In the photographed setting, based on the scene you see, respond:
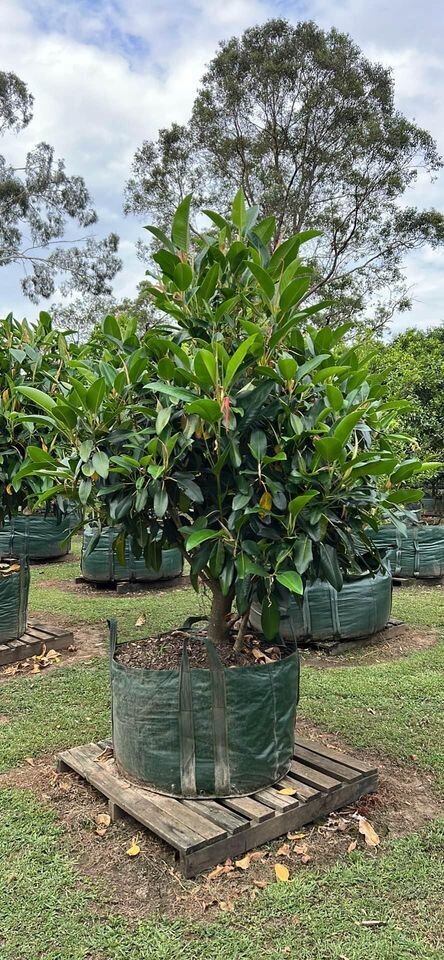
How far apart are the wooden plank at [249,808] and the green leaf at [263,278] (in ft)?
5.91

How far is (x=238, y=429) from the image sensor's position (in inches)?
87.8

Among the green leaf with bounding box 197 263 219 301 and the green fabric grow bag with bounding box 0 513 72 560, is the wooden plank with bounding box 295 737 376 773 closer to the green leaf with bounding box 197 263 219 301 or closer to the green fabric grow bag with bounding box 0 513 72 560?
the green leaf with bounding box 197 263 219 301

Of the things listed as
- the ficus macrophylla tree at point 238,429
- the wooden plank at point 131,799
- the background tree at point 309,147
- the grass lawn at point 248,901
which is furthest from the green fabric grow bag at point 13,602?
the background tree at point 309,147

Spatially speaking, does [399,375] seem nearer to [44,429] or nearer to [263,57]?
[44,429]

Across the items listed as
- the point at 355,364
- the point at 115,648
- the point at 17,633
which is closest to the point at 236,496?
the point at 355,364

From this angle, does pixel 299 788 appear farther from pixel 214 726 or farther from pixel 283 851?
pixel 214 726

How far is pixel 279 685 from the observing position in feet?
8.17

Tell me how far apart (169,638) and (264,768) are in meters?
0.73

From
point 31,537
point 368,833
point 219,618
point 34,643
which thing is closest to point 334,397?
point 219,618

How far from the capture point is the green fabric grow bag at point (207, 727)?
7.82 feet

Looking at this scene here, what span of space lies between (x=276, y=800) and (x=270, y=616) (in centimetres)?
68

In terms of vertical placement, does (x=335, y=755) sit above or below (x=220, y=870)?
above

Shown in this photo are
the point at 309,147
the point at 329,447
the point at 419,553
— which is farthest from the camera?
the point at 309,147

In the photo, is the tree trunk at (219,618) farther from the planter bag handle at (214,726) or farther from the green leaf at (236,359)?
the green leaf at (236,359)
